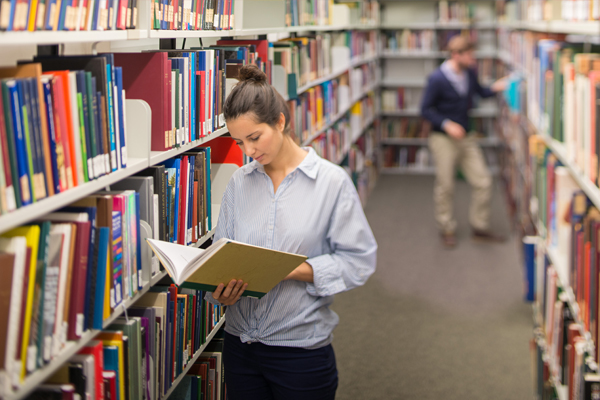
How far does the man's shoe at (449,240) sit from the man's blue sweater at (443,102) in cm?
92

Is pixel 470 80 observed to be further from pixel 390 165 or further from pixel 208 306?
pixel 208 306

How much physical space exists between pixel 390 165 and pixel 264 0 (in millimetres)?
5782

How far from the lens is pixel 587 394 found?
1.86 m

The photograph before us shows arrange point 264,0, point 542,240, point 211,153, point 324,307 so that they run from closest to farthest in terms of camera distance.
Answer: point 324,307 → point 211,153 → point 264,0 → point 542,240

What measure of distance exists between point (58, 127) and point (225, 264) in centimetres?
51

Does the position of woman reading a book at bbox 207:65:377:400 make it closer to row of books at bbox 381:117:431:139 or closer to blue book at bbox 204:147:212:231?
blue book at bbox 204:147:212:231

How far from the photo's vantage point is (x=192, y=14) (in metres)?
2.05

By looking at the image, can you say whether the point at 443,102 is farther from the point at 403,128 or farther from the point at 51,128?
the point at 51,128

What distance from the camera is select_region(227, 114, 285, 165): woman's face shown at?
1650 millimetres

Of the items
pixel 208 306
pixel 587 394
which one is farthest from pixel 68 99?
pixel 587 394

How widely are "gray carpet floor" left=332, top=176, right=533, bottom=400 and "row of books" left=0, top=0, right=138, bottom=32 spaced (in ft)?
6.99

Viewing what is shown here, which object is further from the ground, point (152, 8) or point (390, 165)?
point (152, 8)

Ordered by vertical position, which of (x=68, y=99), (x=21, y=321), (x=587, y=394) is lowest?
(x=587, y=394)

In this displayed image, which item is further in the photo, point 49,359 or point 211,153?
point 211,153
